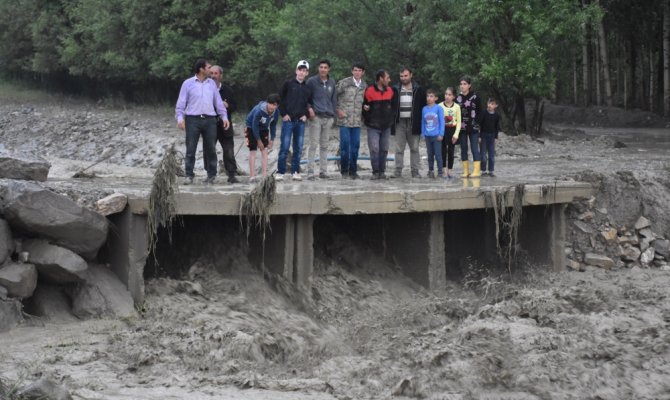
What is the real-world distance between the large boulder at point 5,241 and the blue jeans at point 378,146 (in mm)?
6350

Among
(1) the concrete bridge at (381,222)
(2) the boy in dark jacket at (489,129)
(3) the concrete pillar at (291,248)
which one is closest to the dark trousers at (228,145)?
(1) the concrete bridge at (381,222)

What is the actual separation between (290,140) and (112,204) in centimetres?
385

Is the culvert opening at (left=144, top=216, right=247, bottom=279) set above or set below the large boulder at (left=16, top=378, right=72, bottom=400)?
above

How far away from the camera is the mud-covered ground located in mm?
10164

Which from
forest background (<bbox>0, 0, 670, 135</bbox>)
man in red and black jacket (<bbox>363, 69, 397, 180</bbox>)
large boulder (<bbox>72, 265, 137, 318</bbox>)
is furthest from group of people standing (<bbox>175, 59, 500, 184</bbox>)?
forest background (<bbox>0, 0, 670, 135</bbox>)

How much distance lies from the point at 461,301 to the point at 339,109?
3704 mm

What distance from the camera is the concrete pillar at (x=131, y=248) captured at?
41.0ft

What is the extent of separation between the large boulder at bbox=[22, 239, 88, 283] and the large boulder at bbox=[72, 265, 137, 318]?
A: 0.24 metres

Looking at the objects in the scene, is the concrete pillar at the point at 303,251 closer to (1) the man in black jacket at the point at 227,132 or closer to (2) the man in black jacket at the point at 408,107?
(1) the man in black jacket at the point at 227,132

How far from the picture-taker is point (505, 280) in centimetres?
1570

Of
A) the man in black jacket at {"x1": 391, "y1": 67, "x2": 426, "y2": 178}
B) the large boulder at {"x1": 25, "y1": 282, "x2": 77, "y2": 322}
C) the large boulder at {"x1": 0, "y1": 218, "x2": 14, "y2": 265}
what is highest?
the man in black jacket at {"x1": 391, "y1": 67, "x2": 426, "y2": 178}

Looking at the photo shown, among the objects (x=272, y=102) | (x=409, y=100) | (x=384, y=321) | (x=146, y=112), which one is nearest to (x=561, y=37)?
(x=409, y=100)

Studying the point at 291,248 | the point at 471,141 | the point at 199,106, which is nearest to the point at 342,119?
the point at 471,141

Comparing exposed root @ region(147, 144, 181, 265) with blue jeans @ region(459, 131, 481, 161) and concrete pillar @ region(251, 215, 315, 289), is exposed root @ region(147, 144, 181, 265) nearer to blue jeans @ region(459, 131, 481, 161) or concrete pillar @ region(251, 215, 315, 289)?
concrete pillar @ region(251, 215, 315, 289)
